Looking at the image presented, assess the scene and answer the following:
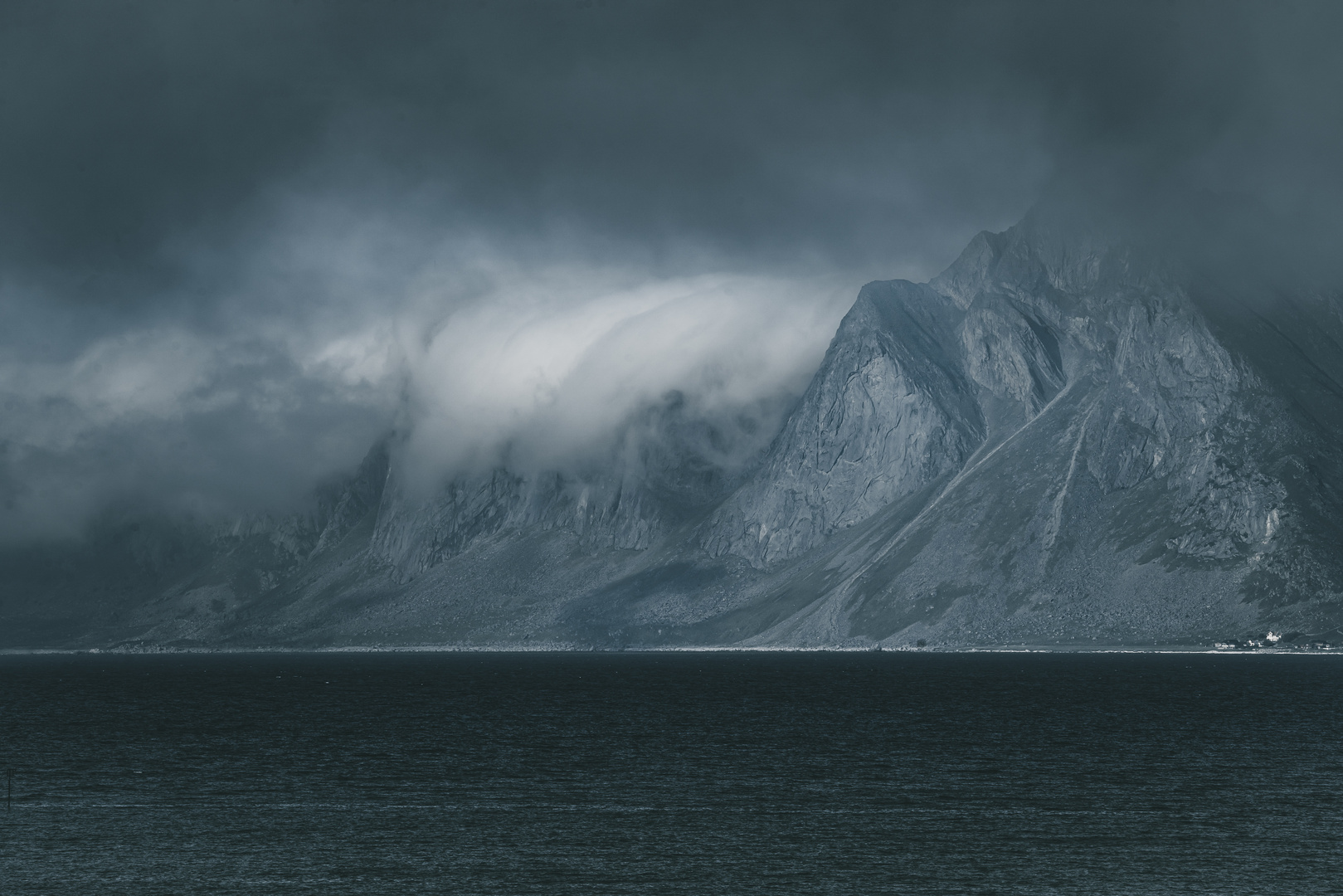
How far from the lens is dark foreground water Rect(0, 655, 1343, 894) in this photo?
230 feet

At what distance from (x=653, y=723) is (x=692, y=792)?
6199cm

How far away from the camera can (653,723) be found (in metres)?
161

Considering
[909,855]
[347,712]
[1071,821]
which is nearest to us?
[909,855]

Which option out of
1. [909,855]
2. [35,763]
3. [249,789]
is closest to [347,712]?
[35,763]

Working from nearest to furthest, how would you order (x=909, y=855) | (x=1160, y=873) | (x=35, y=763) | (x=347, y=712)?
(x=1160, y=873) → (x=909, y=855) → (x=35, y=763) → (x=347, y=712)

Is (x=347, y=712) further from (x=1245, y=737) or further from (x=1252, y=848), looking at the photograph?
(x=1252, y=848)

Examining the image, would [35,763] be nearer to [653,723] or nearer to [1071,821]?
[653,723]

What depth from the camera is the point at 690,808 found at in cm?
9206

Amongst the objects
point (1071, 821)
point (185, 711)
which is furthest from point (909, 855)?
point (185, 711)

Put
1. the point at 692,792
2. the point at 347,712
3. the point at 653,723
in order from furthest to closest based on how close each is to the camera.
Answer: the point at 347,712, the point at 653,723, the point at 692,792

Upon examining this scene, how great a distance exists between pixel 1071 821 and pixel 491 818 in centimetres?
3659

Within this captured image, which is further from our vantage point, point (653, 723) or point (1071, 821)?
point (653, 723)

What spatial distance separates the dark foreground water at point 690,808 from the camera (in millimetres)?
70062

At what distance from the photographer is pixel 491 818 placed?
88.2 meters
